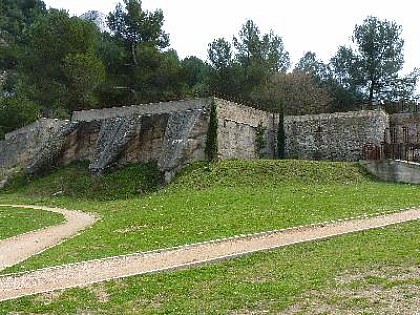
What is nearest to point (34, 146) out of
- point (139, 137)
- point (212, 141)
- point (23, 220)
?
point (139, 137)

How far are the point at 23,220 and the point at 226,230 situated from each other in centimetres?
815

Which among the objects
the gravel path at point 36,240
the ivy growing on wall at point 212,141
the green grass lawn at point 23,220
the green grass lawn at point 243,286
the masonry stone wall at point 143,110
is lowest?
the gravel path at point 36,240

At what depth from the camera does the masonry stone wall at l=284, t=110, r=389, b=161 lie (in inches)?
1198

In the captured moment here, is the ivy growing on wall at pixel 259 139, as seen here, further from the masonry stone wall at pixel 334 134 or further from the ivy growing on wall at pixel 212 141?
the ivy growing on wall at pixel 212 141

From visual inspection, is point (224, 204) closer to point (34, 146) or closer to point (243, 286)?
point (243, 286)

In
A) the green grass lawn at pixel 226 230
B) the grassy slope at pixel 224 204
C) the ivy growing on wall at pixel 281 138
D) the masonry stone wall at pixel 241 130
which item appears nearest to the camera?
the green grass lawn at pixel 226 230

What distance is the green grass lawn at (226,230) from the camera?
8039 mm

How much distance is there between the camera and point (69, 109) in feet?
130

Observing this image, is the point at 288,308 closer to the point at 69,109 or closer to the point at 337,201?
the point at 337,201

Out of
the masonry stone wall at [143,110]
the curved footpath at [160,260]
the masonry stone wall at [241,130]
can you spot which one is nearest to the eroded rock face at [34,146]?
the masonry stone wall at [143,110]

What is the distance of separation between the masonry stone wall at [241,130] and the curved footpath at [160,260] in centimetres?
1426

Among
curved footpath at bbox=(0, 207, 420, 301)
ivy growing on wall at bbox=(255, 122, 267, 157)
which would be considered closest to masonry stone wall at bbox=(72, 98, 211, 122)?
ivy growing on wall at bbox=(255, 122, 267, 157)

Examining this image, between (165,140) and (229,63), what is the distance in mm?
15308

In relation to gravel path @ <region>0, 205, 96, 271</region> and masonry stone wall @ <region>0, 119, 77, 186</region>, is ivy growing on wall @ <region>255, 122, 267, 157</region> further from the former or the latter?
gravel path @ <region>0, 205, 96, 271</region>
